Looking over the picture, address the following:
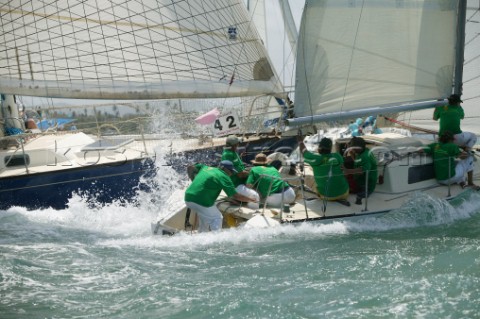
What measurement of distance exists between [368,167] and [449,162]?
140 cm

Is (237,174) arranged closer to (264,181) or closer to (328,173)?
(264,181)

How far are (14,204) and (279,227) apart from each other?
20.3ft

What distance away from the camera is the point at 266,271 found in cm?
557

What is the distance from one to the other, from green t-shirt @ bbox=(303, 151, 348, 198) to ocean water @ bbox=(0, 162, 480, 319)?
57cm

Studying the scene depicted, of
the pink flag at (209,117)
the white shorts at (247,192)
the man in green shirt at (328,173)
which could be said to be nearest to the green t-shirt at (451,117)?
the man in green shirt at (328,173)

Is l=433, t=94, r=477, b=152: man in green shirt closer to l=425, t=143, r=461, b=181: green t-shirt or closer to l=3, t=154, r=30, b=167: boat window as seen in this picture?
l=425, t=143, r=461, b=181: green t-shirt

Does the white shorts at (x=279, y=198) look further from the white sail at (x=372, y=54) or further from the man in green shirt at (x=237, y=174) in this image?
the white sail at (x=372, y=54)

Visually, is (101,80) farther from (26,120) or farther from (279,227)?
(279,227)

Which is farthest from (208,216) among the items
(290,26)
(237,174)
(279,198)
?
(290,26)

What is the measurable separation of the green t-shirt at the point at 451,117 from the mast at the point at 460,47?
35cm

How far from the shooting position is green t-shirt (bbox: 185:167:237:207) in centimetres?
701

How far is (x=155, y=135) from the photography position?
44.2ft

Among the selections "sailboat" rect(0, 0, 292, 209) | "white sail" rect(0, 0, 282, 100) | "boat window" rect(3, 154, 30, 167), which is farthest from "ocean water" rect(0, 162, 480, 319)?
"white sail" rect(0, 0, 282, 100)

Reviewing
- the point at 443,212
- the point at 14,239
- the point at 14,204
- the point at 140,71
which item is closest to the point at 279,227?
the point at 443,212
